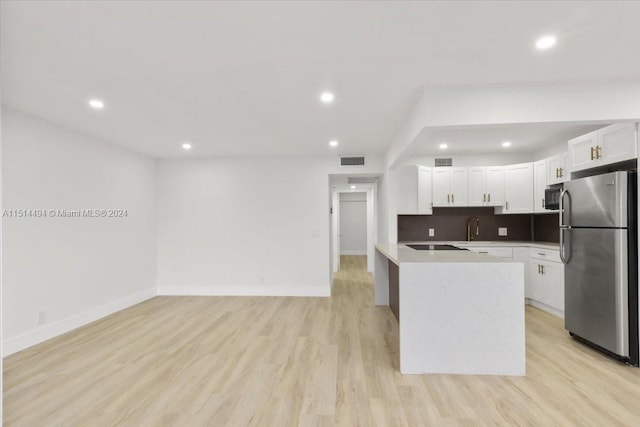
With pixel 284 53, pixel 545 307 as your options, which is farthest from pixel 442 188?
pixel 284 53

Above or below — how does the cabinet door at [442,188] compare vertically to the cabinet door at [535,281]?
above

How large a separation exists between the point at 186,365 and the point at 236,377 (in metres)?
0.56

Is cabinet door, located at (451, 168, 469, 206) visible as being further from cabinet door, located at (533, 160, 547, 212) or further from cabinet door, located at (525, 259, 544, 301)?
cabinet door, located at (525, 259, 544, 301)

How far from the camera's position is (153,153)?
5484 mm

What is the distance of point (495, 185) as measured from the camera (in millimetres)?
5395

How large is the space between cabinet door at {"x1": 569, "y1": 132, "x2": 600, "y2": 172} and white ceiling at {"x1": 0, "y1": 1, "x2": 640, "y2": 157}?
31.6 inches

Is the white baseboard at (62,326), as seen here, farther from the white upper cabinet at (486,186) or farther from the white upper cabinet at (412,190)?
the white upper cabinet at (486,186)

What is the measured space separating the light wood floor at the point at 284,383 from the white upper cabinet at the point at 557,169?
195 cm

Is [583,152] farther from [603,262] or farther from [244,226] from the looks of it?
[244,226]

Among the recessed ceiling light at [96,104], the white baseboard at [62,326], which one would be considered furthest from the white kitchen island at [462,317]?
the white baseboard at [62,326]

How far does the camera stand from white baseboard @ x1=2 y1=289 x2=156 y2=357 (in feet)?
10.8

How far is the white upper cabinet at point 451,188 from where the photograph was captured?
547 centimetres

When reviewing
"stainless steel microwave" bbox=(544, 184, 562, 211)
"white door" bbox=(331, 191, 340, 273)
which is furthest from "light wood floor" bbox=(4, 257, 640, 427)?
"white door" bbox=(331, 191, 340, 273)

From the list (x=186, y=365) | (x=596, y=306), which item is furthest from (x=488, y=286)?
(x=186, y=365)
